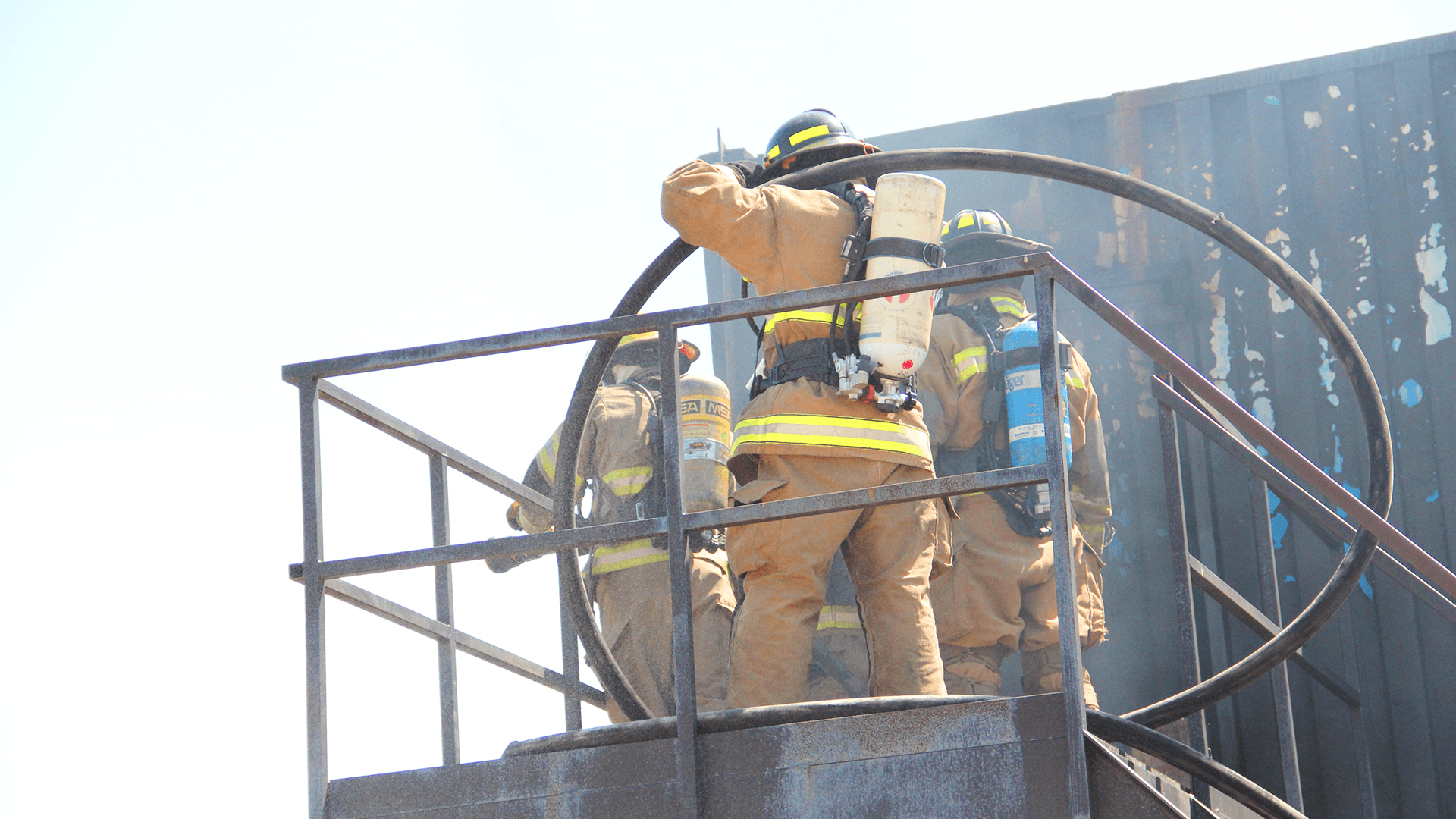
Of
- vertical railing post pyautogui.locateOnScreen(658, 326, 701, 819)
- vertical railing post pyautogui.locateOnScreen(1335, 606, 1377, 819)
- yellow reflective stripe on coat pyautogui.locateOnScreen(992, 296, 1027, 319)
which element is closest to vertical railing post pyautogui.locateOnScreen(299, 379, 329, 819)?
vertical railing post pyautogui.locateOnScreen(658, 326, 701, 819)

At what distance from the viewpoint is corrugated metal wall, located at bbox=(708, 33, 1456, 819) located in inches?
225

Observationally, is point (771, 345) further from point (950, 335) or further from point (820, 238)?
point (950, 335)

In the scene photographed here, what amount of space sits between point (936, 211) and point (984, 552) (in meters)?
2.02

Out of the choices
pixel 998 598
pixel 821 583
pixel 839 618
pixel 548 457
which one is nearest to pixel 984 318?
pixel 998 598

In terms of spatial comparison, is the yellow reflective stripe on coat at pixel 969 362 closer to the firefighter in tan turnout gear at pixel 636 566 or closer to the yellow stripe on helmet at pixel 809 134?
the firefighter in tan turnout gear at pixel 636 566

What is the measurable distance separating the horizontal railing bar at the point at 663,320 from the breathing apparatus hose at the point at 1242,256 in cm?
101

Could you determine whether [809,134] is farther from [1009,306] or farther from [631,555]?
[631,555]

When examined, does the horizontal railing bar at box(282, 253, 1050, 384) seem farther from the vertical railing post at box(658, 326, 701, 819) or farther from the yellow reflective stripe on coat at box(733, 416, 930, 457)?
the yellow reflective stripe on coat at box(733, 416, 930, 457)

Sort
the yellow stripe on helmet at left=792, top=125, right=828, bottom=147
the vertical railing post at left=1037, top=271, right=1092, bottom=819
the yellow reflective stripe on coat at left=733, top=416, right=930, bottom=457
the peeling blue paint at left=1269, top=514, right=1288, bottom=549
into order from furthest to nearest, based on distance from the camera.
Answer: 1. the peeling blue paint at left=1269, top=514, right=1288, bottom=549
2. the yellow stripe on helmet at left=792, top=125, right=828, bottom=147
3. the yellow reflective stripe on coat at left=733, top=416, right=930, bottom=457
4. the vertical railing post at left=1037, top=271, right=1092, bottom=819

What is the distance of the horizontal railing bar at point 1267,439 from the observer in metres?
2.95

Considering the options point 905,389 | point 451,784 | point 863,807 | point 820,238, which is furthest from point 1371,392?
point 451,784

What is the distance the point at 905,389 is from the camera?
3945 millimetres

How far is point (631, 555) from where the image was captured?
18.9ft

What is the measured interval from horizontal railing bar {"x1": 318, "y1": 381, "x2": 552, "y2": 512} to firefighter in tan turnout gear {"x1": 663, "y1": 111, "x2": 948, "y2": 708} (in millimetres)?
1019
